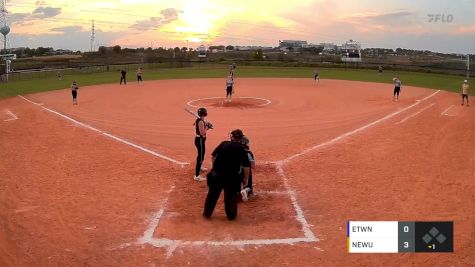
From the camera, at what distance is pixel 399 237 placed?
7.40 metres

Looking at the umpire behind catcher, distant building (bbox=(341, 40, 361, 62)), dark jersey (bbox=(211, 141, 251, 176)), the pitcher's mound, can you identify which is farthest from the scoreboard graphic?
distant building (bbox=(341, 40, 361, 62))

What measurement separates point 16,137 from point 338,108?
1676 cm

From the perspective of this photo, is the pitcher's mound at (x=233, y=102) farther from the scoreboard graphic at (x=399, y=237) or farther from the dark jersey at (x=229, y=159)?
the scoreboard graphic at (x=399, y=237)

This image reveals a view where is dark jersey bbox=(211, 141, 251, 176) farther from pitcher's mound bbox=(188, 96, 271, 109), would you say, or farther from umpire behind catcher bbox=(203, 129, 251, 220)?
pitcher's mound bbox=(188, 96, 271, 109)

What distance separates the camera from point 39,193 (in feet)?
33.7

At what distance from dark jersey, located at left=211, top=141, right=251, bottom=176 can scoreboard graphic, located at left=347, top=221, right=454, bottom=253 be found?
246 cm

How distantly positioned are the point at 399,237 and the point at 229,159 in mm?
3410

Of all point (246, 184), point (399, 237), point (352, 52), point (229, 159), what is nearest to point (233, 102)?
point (246, 184)

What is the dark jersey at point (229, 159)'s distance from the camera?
851 cm

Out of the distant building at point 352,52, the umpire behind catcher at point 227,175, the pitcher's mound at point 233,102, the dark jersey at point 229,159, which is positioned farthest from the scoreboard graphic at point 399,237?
the distant building at point 352,52

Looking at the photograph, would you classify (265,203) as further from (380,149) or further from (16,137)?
(16,137)

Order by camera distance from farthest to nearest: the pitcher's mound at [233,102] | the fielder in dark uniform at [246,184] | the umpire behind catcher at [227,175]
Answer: the pitcher's mound at [233,102]
the fielder in dark uniform at [246,184]
the umpire behind catcher at [227,175]

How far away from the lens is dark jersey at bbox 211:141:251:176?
27.9ft

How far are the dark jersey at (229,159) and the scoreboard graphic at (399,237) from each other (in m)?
2.46
